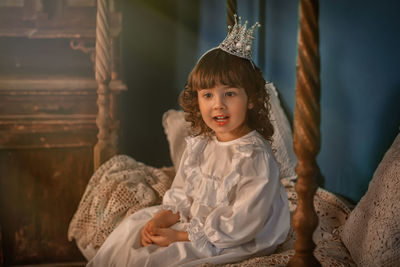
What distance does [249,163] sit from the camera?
3.76ft

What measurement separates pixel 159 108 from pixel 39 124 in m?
0.91

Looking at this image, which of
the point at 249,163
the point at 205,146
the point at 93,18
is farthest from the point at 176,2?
the point at 249,163

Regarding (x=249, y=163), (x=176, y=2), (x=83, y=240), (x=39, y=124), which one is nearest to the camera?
(x=249, y=163)

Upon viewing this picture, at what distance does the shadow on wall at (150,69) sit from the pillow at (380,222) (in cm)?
187

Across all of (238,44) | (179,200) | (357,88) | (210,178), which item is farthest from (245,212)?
(357,88)

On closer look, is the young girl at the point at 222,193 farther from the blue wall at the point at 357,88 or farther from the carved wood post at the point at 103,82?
the carved wood post at the point at 103,82

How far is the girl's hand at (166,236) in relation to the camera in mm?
1175

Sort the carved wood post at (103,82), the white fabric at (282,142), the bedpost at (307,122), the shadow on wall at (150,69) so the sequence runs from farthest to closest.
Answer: the shadow on wall at (150,69) → the carved wood post at (103,82) → the white fabric at (282,142) → the bedpost at (307,122)

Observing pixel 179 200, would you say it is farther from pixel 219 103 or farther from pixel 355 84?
pixel 355 84

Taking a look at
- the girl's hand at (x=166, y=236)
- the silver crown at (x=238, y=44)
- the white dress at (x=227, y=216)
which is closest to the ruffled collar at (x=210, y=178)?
the white dress at (x=227, y=216)

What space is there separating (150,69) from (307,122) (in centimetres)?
210

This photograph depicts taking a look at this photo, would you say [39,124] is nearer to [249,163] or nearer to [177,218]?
[177,218]

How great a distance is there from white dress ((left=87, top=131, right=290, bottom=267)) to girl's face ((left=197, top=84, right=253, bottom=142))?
7 centimetres

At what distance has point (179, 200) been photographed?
131 centimetres
